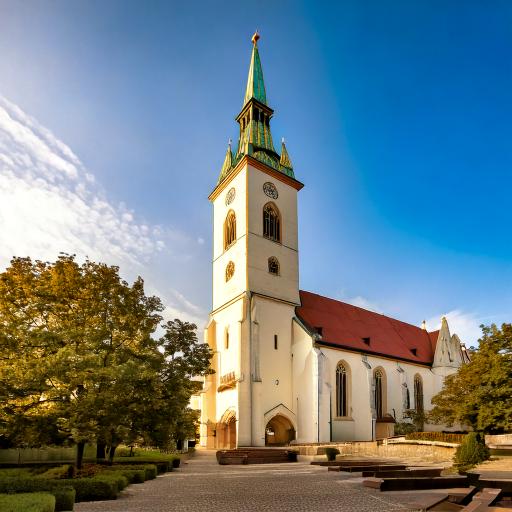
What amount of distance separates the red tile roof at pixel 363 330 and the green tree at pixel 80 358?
18.1 meters

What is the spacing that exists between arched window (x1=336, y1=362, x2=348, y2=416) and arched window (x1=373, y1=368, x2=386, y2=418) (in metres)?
3.91

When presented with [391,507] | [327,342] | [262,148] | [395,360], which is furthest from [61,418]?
[395,360]

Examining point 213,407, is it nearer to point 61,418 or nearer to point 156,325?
point 156,325

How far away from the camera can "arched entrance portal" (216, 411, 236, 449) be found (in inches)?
1293

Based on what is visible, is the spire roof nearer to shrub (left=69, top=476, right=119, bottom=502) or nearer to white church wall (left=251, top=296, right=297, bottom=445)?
white church wall (left=251, top=296, right=297, bottom=445)

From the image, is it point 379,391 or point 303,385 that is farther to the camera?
point 379,391

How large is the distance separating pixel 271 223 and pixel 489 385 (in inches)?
777

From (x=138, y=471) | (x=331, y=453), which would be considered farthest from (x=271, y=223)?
(x=138, y=471)

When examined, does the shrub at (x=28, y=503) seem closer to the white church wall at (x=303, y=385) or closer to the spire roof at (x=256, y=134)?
the white church wall at (x=303, y=385)

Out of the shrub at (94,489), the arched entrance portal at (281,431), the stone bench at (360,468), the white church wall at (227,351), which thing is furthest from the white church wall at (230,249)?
the shrub at (94,489)

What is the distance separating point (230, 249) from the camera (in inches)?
1479

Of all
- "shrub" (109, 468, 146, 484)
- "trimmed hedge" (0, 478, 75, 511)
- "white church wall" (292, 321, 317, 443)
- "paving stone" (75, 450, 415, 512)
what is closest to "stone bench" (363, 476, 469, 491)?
"paving stone" (75, 450, 415, 512)

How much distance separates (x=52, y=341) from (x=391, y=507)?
37.5 ft

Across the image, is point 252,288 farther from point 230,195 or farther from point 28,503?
point 28,503
